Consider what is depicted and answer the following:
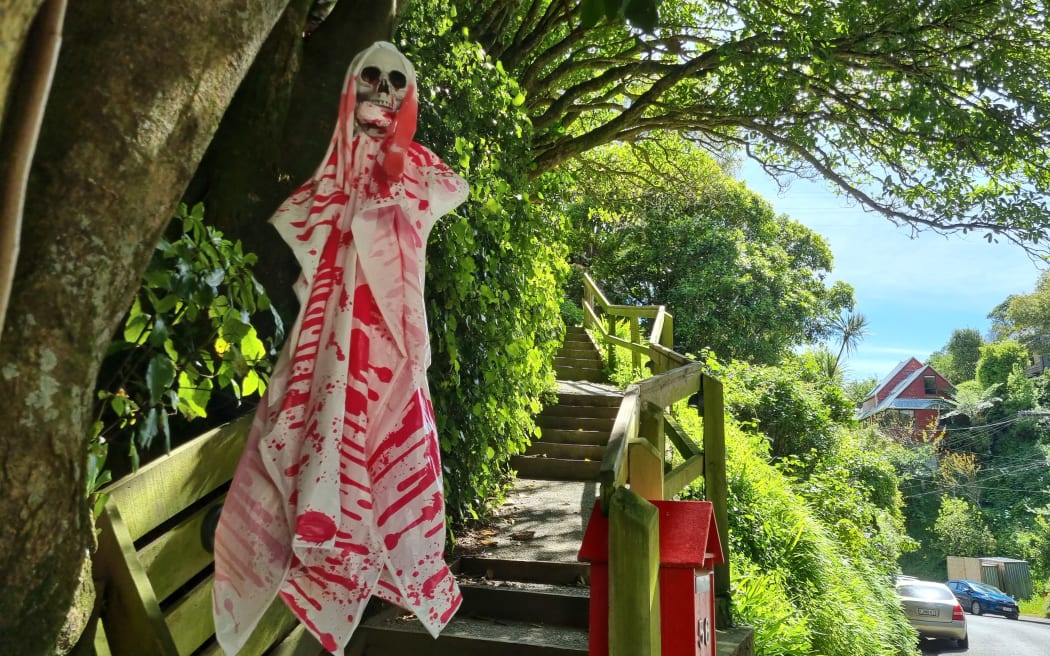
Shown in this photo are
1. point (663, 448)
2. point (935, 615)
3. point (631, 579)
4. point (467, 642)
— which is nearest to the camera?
point (631, 579)

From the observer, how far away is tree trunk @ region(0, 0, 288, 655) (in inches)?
48.8

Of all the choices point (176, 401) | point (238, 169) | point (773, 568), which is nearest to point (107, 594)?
point (176, 401)

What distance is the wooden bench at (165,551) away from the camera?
6.82 ft

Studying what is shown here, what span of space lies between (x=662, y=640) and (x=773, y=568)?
16.0 feet

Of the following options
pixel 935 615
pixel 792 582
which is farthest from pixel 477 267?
pixel 935 615

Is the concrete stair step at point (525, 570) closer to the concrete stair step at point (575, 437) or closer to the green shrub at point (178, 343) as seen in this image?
the concrete stair step at point (575, 437)

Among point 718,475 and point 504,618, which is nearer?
point 504,618

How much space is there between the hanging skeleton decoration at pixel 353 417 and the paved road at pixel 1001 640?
2097cm

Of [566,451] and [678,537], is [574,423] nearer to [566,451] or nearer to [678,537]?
[566,451]

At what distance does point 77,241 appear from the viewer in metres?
1.27

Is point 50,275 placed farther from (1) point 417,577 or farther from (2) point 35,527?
(1) point 417,577

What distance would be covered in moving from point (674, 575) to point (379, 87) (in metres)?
1.80

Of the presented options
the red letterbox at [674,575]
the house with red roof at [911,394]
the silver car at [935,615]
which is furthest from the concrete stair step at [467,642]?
the house with red roof at [911,394]

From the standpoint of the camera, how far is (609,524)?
2523mm
